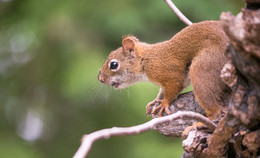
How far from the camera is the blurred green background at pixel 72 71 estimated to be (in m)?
4.61

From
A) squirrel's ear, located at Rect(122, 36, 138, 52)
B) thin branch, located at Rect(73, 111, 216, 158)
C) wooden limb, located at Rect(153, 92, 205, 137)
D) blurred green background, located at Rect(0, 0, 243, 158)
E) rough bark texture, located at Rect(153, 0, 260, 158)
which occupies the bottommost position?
thin branch, located at Rect(73, 111, 216, 158)

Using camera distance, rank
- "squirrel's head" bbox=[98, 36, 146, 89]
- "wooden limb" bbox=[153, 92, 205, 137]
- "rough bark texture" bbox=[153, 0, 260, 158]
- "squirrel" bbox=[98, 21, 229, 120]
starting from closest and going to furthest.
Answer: "rough bark texture" bbox=[153, 0, 260, 158] < "squirrel" bbox=[98, 21, 229, 120] < "wooden limb" bbox=[153, 92, 205, 137] < "squirrel's head" bbox=[98, 36, 146, 89]

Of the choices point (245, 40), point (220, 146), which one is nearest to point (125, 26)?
point (220, 146)

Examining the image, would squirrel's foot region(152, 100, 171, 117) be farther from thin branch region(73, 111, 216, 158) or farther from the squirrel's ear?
thin branch region(73, 111, 216, 158)

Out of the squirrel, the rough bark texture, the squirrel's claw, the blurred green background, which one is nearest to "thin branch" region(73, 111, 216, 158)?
the rough bark texture

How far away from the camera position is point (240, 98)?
1876 millimetres

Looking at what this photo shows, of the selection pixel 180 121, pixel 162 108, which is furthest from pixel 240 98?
pixel 162 108

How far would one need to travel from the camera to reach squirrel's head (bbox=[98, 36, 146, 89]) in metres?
3.41

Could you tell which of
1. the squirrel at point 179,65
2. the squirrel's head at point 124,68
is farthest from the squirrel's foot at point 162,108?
the squirrel's head at point 124,68

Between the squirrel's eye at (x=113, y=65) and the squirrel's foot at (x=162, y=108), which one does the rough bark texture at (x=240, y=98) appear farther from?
the squirrel's eye at (x=113, y=65)

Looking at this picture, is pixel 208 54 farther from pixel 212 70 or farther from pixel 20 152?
pixel 20 152

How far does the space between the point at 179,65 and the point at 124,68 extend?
1.97 feet

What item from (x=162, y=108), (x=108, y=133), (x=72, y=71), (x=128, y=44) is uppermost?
(x=72, y=71)

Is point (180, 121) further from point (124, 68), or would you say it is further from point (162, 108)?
point (124, 68)
